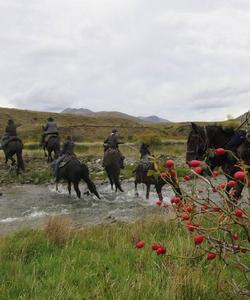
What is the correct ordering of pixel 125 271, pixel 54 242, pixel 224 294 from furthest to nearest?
1. pixel 54 242
2. pixel 125 271
3. pixel 224 294

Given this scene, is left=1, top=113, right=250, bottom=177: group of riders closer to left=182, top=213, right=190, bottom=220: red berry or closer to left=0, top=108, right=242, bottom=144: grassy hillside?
left=182, top=213, right=190, bottom=220: red berry

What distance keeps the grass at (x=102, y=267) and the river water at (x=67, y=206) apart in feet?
10.4

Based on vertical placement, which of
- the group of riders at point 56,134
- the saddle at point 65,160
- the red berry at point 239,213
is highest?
the red berry at point 239,213

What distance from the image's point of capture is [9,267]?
18.8ft

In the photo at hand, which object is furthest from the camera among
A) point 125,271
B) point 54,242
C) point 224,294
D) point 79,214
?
point 79,214

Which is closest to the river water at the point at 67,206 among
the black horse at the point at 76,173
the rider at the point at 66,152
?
the black horse at the point at 76,173

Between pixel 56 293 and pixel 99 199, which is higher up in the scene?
pixel 56 293

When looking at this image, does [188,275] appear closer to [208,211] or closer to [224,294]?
[224,294]

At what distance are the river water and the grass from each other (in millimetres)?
3178

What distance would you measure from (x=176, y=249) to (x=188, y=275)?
1.42 m

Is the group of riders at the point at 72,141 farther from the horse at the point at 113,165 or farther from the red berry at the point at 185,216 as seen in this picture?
the red berry at the point at 185,216

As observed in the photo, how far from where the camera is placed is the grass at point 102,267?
450 cm

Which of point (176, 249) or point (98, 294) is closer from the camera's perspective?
point (98, 294)

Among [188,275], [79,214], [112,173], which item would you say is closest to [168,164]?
[188,275]
